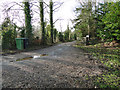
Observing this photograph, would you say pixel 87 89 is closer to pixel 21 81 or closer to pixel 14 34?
pixel 21 81

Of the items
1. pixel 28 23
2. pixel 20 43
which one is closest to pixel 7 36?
pixel 20 43

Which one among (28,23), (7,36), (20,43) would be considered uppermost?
(28,23)

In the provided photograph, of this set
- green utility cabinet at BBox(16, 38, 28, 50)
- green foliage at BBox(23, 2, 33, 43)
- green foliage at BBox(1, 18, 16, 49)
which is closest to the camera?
green foliage at BBox(1, 18, 16, 49)

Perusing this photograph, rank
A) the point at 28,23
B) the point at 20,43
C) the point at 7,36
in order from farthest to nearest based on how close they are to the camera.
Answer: the point at 28,23, the point at 20,43, the point at 7,36

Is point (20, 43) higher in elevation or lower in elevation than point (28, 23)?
lower

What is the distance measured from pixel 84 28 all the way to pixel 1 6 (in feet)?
44.4

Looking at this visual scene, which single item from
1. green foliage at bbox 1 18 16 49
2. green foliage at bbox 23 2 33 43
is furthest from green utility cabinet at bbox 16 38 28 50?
green foliage at bbox 23 2 33 43

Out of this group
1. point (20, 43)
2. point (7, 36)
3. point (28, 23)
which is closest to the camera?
point (7, 36)

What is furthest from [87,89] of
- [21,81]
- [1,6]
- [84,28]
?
[84,28]

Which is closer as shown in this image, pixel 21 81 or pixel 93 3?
pixel 21 81

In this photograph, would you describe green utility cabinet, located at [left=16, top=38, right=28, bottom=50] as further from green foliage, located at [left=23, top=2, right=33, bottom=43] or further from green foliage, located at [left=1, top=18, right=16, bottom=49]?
green foliage, located at [left=23, top=2, right=33, bottom=43]

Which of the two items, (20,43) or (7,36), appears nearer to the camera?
(7,36)

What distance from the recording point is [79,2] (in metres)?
16.7

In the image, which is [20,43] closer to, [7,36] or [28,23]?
[7,36]
